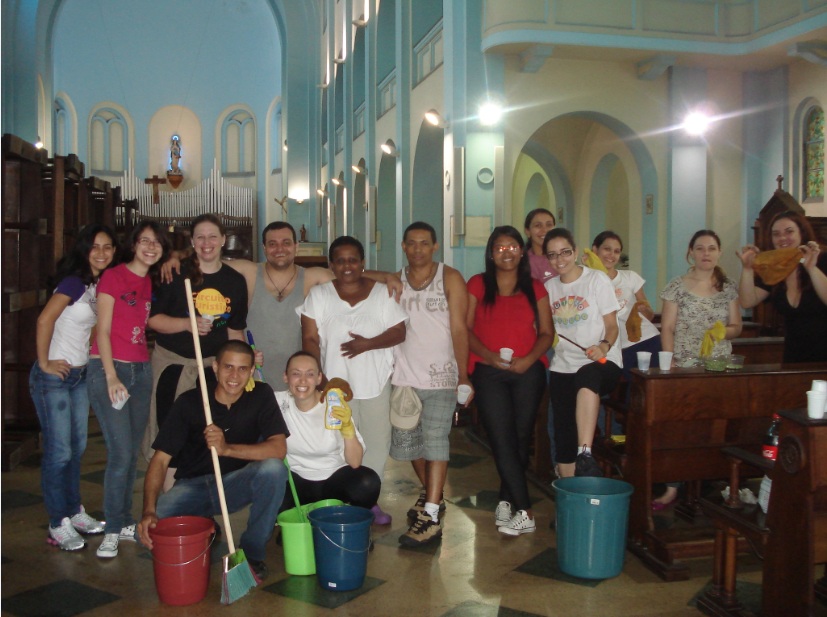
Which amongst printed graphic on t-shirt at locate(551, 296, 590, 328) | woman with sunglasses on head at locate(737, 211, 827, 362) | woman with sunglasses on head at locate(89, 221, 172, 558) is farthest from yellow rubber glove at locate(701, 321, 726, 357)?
woman with sunglasses on head at locate(89, 221, 172, 558)

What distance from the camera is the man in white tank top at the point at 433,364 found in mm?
4258

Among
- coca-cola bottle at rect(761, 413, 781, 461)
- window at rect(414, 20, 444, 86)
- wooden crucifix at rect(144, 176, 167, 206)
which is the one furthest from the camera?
wooden crucifix at rect(144, 176, 167, 206)

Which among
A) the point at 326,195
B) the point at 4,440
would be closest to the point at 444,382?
the point at 4,440

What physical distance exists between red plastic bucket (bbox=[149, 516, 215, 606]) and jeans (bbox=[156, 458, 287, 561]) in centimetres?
23

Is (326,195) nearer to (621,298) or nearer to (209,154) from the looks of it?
(209,154)

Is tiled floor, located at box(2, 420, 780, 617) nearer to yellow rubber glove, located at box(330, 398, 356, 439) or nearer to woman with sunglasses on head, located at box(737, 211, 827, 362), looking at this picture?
yellow rubber glove, located at box(330, 398, 356, 439)

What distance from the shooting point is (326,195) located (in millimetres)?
22172

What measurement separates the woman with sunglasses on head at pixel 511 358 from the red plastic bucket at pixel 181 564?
65.4 inches

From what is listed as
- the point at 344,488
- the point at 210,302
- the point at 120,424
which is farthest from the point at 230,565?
the point at 210,302

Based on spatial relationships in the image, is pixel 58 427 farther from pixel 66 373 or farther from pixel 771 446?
pixel 771 446

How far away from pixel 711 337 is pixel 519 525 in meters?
1.58

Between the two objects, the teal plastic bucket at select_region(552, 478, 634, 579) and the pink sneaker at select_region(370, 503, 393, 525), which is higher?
the teal plastic bucket at select_region(552, 478, 634, 579)

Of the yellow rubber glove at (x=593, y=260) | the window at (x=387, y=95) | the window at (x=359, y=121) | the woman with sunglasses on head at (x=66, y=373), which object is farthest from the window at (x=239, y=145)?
the woman with sunglasses on head at (x=66, y=373)

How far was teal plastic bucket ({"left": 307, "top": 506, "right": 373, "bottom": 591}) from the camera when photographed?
11.5ft
